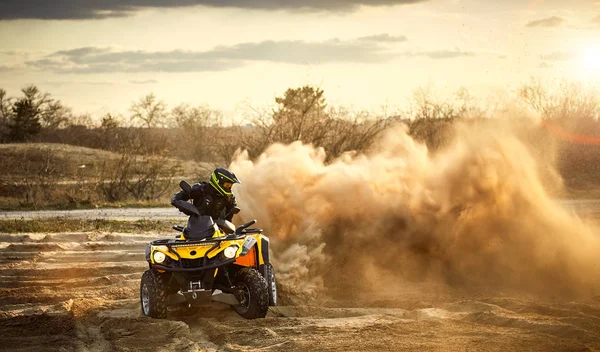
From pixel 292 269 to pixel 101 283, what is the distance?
13.4 ft

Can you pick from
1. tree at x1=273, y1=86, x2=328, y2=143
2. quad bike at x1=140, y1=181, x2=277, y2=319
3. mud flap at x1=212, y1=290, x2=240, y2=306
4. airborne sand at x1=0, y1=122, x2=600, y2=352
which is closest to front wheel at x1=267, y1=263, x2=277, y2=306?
quad bike at x1=140, y1=181, x2=277, y2=319

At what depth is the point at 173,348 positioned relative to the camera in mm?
11102

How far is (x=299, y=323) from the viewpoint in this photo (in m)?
12.5

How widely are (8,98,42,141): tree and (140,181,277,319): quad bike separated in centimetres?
6022

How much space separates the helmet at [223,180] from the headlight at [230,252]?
59.9 inches

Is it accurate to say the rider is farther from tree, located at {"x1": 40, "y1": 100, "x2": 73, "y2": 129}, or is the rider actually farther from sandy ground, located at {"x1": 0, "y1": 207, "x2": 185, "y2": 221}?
tree, located at {"x1": 40, "y1": 100, "x2": 73, "y2": 129}

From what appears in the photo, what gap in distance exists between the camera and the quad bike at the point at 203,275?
40.4 feet

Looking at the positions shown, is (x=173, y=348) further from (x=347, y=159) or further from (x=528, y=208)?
(x=528, y=208)

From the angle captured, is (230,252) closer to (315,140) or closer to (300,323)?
(300,323)

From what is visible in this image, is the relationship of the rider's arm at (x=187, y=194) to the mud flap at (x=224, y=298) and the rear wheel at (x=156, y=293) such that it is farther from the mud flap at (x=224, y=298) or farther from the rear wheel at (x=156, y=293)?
the mud flap at (x=224, y=298)

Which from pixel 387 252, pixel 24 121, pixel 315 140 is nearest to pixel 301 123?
pixel 315 140

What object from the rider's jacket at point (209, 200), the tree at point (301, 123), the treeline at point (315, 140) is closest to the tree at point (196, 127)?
the treeline at point (315, 140)

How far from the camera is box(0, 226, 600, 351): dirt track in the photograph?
11141 mm

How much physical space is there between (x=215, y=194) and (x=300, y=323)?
289 cm
